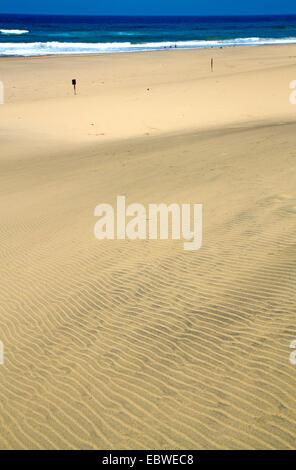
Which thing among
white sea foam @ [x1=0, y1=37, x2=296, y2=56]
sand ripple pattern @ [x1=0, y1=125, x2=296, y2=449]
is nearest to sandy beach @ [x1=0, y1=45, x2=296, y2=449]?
sand ripple pattern @ [x1=0, y1=125, x2=296, y2=449]

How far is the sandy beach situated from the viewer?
353 cm

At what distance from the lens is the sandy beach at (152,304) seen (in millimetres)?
3527

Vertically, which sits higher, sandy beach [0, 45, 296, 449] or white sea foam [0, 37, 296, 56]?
white sea foam [0, 37, 296, 56]

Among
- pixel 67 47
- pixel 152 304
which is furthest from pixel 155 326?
pixel 67 47

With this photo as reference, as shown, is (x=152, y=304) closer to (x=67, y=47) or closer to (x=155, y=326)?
(x=155, y=326)

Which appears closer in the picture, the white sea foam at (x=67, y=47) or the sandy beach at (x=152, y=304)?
the sandy beach at (x=152, y=304)

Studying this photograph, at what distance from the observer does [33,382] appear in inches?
163

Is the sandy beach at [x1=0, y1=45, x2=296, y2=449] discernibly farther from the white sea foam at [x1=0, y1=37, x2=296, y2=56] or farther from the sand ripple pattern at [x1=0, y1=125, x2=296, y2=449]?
the white sea foam at [x1=0, y1=37, x2=296, y2=56]

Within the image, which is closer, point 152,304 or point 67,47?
point 152,304

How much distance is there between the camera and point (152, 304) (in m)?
5.16

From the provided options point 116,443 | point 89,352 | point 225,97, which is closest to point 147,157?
point 89,352

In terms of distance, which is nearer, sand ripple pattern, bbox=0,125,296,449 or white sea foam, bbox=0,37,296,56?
sand ripple pattern, bbox=0,125,296,449

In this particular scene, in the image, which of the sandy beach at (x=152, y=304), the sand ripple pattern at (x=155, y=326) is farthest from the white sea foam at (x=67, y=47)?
the sand ripple pattern at (x=155, y=326)

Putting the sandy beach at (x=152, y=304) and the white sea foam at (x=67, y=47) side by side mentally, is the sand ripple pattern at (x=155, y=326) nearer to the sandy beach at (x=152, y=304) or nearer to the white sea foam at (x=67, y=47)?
the sandy beach at (x=152, y=304)
